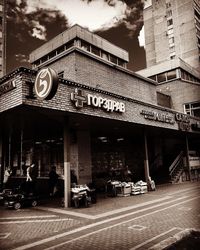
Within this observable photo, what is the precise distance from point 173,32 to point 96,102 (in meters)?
51.6

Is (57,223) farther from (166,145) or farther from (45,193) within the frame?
(166,145)

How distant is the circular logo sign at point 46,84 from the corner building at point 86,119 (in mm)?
57

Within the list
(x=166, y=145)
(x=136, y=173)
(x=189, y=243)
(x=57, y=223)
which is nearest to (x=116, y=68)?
(x=136, y=173)

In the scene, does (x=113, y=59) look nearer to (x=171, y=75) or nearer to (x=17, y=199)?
(x=171, y=75)

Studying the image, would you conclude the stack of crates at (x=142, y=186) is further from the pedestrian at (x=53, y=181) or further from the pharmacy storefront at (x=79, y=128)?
the pedestrian at (x=53, y=181)

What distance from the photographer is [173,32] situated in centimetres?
5634

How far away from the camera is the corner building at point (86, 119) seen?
429 inches

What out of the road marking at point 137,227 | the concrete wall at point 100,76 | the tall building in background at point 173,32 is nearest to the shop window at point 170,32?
the tall building in background at point 173,32

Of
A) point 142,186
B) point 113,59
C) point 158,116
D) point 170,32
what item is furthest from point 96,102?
point 170,32

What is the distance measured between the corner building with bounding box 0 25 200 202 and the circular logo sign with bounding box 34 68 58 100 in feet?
0.19

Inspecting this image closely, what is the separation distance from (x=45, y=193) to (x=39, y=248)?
11300 millimetres

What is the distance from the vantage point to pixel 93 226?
Result: 819 cm

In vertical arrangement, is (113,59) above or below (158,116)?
above

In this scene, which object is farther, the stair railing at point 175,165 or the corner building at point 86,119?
the stair railing at point 175,165
